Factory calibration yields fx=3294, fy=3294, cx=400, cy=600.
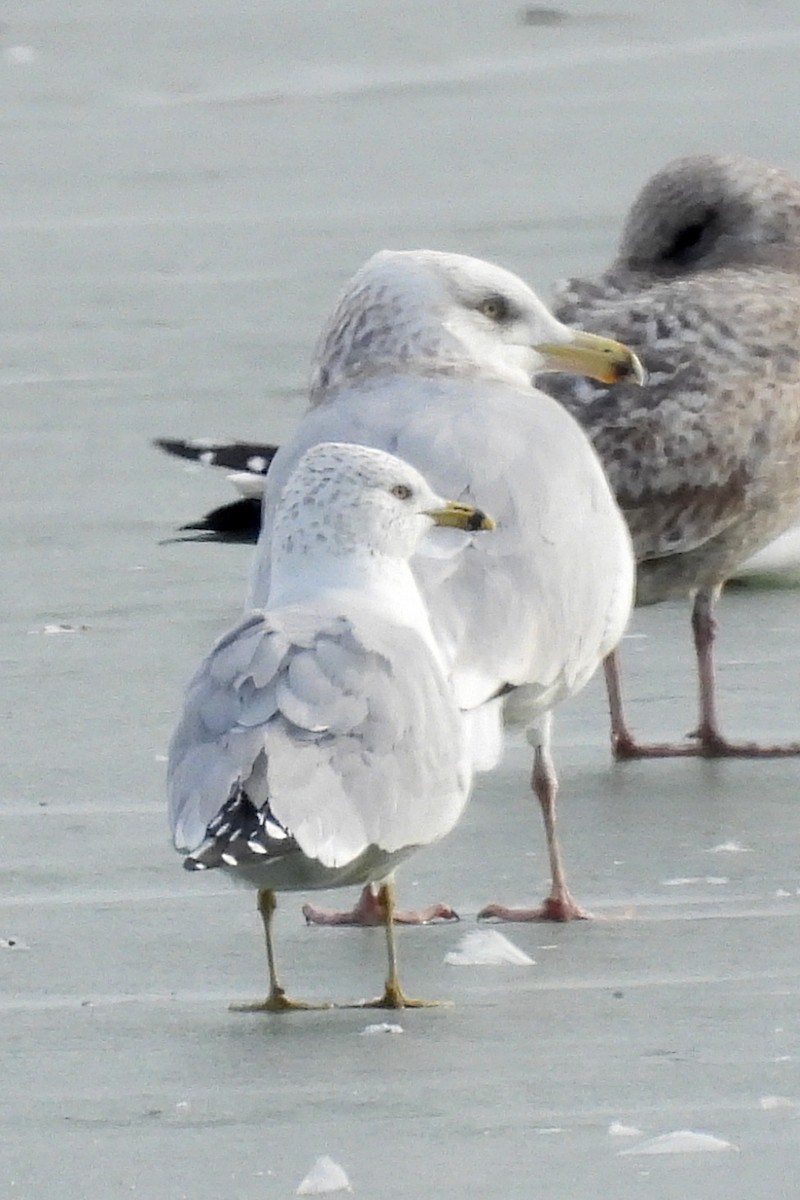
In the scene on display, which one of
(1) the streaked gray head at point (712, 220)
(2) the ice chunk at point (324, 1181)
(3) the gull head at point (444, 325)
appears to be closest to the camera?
(2) the ice chunk at point (324, 1181)

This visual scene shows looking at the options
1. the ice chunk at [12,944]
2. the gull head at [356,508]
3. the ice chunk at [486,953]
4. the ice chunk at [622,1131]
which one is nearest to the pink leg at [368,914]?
the ice chunk at [486,953]

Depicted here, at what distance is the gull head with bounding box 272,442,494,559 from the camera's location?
215 inches

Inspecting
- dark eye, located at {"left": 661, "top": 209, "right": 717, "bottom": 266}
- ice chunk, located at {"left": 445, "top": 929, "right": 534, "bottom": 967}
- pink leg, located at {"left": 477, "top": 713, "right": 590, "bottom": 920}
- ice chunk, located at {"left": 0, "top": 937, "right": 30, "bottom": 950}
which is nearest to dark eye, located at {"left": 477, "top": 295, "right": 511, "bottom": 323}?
pink leg, located at {"left": 477, "top": 713, "right": 590, "bottom": 920}

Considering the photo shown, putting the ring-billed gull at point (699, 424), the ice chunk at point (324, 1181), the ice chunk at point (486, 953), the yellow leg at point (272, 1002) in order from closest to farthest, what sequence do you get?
the ice chunk at point (324, 1181) < the yellow leg at point (272, 1002) < the ice chunk at point (486, 953) < the ring-billed gull at point (699, 424)

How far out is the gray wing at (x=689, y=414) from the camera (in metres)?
7.81

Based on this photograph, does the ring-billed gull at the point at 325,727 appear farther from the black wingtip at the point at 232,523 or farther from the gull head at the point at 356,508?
the black wingtip at the point at 232,523

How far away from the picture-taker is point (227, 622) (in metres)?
8.16

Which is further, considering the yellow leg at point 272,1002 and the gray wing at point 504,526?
the gray wing at point 504,526

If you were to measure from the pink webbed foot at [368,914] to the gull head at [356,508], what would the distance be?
29.2 inches

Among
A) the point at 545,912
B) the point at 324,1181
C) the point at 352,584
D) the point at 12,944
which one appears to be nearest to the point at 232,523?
the point at 545,912

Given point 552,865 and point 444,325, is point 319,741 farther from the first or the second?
point 444,325

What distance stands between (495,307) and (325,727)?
2.03m

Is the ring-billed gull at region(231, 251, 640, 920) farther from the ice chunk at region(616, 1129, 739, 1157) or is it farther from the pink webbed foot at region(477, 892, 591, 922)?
the ice chunk at region(616, 1129, 739, 1157)

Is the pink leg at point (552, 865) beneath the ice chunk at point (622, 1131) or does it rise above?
beneath
